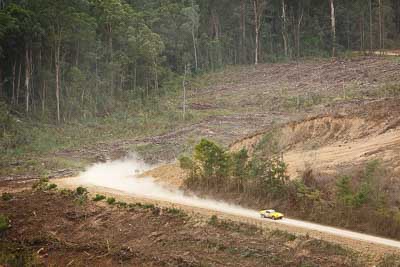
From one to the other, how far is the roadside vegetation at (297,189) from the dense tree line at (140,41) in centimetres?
2393

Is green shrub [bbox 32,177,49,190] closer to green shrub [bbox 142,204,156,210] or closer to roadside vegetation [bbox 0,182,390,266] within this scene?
roadside vegetation [bbox 0,182,390,266]

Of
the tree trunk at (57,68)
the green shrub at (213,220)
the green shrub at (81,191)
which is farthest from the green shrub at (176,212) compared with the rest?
the tree trunk at (57,68)

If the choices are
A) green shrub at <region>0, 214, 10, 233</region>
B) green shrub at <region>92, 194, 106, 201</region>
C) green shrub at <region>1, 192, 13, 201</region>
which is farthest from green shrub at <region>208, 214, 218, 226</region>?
green shrub at <region>1, 192, 13, 201</region>

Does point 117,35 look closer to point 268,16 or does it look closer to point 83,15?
point 83,15

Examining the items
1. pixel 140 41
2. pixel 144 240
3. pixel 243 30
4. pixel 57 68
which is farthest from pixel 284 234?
pixel 243 30

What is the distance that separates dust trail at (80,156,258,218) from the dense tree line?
13621 millimetres

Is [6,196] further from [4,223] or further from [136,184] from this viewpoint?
[136,184]

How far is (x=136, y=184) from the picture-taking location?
94.3 feet

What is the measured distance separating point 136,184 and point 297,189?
36.0ft

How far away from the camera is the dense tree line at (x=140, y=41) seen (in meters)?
45.2

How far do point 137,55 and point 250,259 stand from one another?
39779mm

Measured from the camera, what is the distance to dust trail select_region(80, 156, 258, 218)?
22750 millimetres

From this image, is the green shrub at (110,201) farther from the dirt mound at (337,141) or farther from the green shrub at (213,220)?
the dirt mound at (337,141)

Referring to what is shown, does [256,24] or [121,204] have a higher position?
[256,24]
